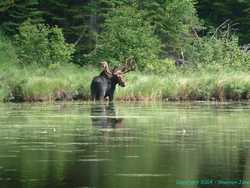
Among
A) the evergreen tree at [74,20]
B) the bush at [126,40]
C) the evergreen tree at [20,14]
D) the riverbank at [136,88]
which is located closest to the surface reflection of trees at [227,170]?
the riverbank at [136,88]

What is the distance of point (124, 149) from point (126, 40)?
95.2 feet

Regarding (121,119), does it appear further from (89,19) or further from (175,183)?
(89,19)

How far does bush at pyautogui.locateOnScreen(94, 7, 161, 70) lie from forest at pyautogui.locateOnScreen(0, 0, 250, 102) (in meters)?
0.05

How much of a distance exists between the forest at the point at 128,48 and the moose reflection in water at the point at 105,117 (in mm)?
5704

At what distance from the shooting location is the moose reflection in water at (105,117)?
22180 millimetres

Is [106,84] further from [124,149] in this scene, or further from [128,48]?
[124,149]

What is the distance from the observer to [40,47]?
46.6 metres

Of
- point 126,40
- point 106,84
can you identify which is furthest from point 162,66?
point 106,84

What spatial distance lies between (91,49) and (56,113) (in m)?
25.8

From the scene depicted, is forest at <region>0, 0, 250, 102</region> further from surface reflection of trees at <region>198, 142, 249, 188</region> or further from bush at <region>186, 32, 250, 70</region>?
surface reflection of trees at <region>198, 142, 249, 188</region>

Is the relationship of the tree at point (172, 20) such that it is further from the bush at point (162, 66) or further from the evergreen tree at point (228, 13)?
the evergreen tree at point (228, 13)

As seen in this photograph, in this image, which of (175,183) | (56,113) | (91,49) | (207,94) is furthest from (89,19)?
(175,183)

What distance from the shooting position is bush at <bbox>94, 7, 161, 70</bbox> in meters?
45.5

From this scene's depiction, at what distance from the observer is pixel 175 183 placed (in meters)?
12.5
